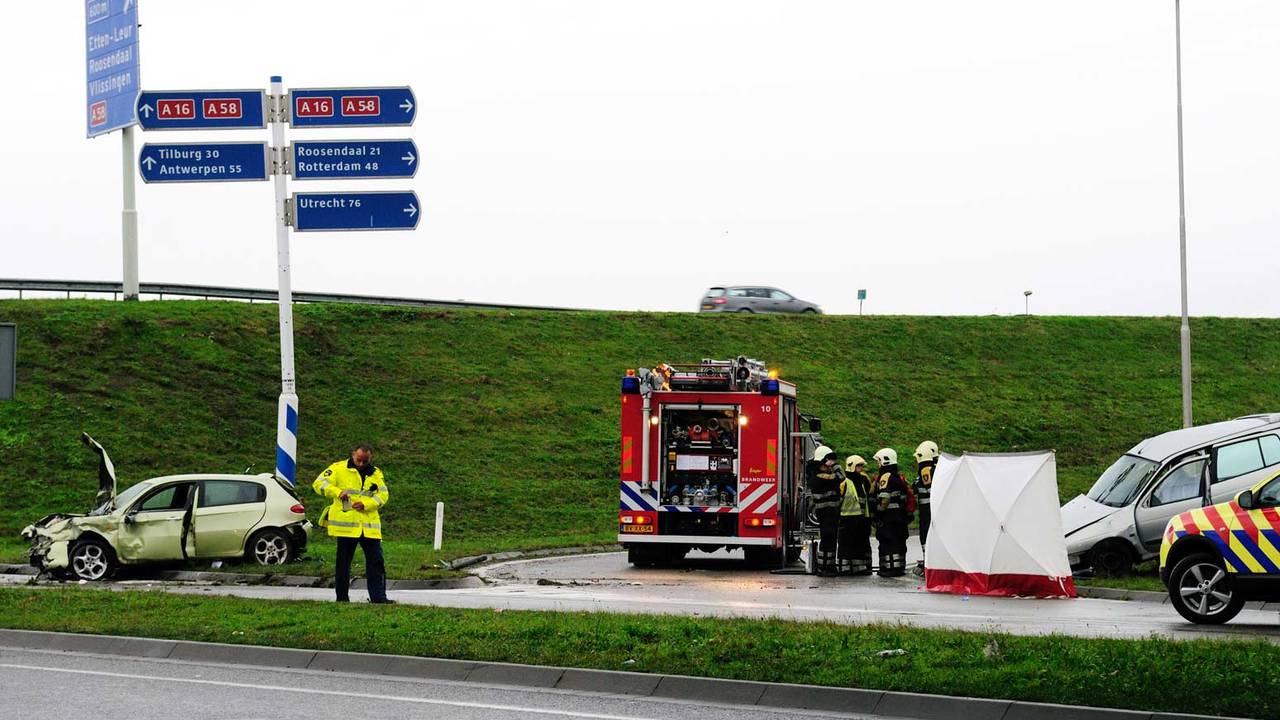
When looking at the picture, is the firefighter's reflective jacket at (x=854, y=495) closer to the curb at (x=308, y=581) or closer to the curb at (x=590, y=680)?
the curb at (x=308, y=581)

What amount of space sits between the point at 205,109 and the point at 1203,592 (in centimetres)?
Result: 1534

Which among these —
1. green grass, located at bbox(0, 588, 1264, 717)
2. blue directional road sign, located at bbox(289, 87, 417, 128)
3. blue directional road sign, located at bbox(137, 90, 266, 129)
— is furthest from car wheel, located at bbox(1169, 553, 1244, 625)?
blue directional road sign, located at bbox(137, 90, 266, 129)

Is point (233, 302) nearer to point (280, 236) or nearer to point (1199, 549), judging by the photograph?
point (280, 236)

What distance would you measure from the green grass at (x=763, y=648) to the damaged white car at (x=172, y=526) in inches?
220

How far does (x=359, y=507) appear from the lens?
15688 mm

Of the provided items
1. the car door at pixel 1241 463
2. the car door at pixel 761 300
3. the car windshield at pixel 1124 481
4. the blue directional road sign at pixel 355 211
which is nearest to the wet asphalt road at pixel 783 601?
the car windshield at pixel 1124 481

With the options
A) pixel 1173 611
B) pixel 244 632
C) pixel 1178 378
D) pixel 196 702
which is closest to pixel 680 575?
pixel 1173 611

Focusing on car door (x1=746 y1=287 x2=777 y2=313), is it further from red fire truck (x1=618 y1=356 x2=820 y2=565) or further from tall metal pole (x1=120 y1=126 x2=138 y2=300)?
red fire truck (x1=618 y1=356 x2=820 y2=565)

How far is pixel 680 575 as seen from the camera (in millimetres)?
21656

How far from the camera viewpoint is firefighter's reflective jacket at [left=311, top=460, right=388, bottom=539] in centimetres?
1573

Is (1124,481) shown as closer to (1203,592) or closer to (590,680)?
(1203,592)

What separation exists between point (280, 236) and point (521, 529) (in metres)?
9.55

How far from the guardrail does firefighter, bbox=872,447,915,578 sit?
91.1 ft

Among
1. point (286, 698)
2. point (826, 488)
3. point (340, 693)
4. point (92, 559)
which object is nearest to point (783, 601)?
point (826, 488)
